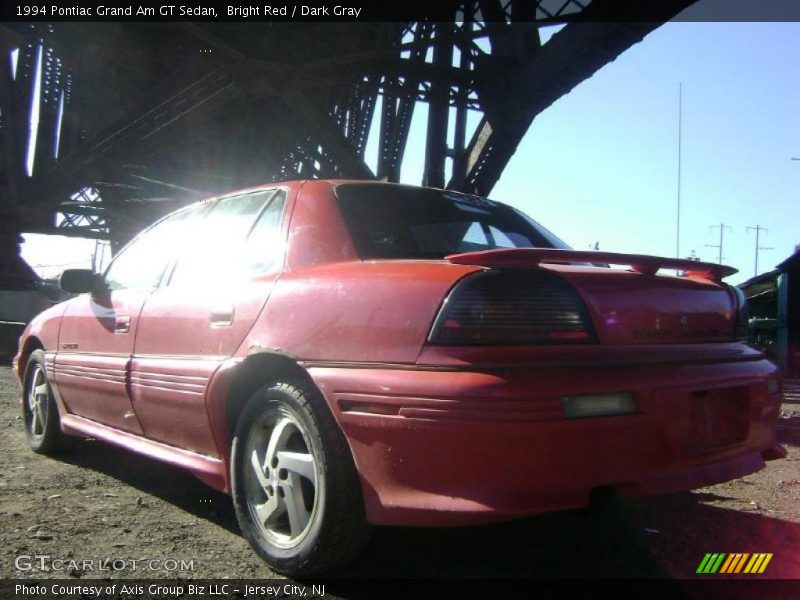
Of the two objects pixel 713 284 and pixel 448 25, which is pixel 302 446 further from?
pixel 448 25

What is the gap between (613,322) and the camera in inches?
90.0

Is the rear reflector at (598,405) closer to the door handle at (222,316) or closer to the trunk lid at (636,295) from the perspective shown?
the trunk lid at (636,295)

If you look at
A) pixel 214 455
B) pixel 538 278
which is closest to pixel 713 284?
pixel 538 278

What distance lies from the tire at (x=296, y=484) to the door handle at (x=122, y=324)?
1150 mm

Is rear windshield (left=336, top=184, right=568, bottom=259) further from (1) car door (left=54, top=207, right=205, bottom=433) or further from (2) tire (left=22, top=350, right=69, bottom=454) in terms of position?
(2) tire (left=22, top=350, right=69, bottom=454)

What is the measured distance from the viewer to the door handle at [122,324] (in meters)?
3.55

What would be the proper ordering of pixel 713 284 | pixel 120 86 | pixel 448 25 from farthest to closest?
1. pixel 120 86
2. pixel 448 25
3. pixel 713 284

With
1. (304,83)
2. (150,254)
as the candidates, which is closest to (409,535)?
(150,254)

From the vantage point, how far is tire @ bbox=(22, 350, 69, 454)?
4391 mm

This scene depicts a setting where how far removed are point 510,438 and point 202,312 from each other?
1.57 m

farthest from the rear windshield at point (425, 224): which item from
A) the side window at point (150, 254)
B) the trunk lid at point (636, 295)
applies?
the side window at point (150, 254)

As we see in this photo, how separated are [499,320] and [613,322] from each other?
40cm

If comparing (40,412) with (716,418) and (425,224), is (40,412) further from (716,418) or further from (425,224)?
(716,418)

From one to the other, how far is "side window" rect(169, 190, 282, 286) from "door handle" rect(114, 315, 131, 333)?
0.36m
